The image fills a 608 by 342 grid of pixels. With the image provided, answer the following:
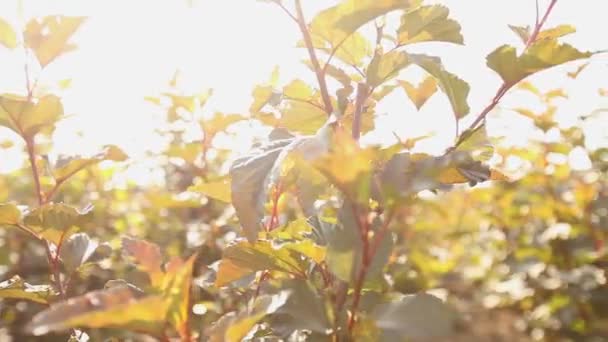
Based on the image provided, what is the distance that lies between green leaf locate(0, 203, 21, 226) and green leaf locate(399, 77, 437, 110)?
74cm

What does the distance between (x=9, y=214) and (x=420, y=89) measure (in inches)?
30.6

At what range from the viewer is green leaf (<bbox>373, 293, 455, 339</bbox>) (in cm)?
62

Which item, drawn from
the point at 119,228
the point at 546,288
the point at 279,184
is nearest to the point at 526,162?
the point at 546,288

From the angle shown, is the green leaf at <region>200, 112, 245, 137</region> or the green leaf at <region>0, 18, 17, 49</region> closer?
the green leaf at <region>0, 18, 17, 49</region>

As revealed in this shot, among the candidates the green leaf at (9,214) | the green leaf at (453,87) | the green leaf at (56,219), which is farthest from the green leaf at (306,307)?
the green leaf at (9,214)

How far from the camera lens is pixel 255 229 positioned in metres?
0.91

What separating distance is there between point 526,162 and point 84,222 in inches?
90.6

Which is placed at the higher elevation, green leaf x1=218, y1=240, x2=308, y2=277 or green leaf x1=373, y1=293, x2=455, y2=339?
green leaf x1=373, y1=293, x2=455, y2=339

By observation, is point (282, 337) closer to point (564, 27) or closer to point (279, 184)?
point (279, 184)

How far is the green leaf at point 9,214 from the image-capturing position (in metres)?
1.19

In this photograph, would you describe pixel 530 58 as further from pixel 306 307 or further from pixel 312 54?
pixel 306 307

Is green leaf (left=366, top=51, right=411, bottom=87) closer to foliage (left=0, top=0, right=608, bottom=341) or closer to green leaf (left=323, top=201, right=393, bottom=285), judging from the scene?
foliage (left=0, top=0, right=608, bottom=341)

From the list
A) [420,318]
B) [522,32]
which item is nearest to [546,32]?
[522,32]

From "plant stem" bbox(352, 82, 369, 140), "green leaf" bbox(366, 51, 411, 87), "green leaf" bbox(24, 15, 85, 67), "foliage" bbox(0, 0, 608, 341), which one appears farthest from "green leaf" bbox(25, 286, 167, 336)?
"green leaf" bbox(24, 15, 85, 67)
